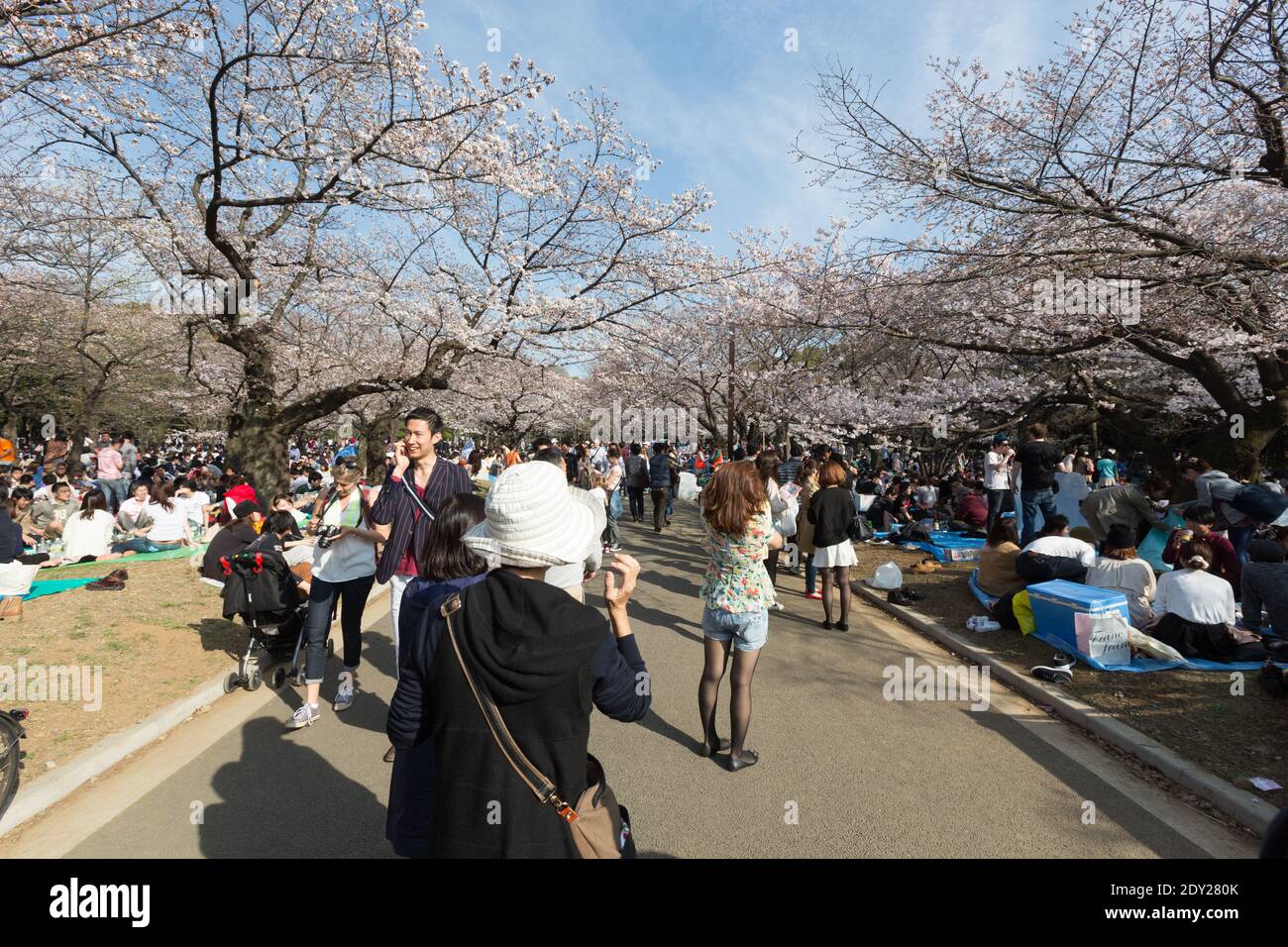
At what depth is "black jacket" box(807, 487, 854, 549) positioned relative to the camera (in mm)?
6426

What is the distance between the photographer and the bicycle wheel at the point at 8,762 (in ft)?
10.3

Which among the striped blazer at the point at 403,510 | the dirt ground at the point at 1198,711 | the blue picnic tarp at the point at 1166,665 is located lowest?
the dirt ground at the point at 1198,711

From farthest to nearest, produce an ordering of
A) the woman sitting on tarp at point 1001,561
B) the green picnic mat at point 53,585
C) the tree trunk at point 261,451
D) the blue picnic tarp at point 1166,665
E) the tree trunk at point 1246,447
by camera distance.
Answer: the tree trunk at point 261,451
the tree trunk at point 1246,447
the green picnic mat at point 53,585
the woman sitting on tarp at point 1001,561
the blue picnic tarp at point 1166,665

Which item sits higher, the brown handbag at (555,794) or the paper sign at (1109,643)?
the brown handbag at (555,794)

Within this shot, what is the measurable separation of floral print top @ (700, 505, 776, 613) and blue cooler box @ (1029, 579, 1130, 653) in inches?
131

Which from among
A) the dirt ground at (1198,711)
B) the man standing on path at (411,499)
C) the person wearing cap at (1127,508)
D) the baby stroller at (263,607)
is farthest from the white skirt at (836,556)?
the baby stroller at (263,607)

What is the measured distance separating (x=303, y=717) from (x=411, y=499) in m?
1.75

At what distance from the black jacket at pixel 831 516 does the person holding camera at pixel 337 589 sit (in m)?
4.28

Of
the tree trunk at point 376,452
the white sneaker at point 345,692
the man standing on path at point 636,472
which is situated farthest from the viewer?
the tree trunk at point 376,452

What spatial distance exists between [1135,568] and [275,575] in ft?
25.9

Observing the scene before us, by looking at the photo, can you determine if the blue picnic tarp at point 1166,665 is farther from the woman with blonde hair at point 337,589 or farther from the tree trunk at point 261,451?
the tree trunk at point 261,451

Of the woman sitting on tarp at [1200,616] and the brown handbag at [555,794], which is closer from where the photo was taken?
the brown handbag at [555,794]

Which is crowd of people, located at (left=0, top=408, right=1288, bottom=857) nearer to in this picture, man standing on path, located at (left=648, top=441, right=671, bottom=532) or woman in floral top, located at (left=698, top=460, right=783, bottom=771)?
woman in floral top, located at (left=698, top=460, right=783, bottom=771)

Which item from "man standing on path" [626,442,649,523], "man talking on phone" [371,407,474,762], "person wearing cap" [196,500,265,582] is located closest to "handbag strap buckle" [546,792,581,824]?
"man talking on phone" [371,407,474,762]
